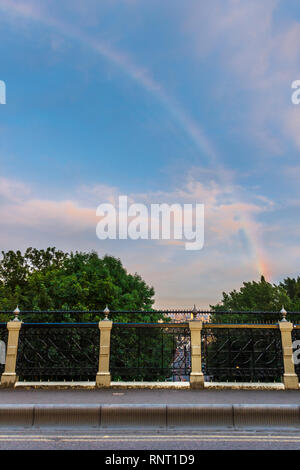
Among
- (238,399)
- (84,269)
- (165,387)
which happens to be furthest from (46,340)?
(84,269)

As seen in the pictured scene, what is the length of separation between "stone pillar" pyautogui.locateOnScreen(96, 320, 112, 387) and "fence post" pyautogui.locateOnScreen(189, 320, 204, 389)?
91.0 inches

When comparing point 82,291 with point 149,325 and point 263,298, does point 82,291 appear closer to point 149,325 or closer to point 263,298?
point 149,325

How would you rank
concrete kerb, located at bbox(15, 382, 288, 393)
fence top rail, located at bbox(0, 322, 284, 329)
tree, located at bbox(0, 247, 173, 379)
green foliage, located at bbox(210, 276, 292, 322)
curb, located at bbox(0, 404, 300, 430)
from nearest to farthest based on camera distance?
1. curb, located at bbox(0, 404, 300, 430)
2. concrete kerb, located at bbox(15, 382, 288, 393)
3. fence top rail, located at bbox(0, 322, 284, 329)
4. tree, located at bbox(0, 247, 173, 379)
5. green foliage, located at bbox(210, 276, 292, 322)

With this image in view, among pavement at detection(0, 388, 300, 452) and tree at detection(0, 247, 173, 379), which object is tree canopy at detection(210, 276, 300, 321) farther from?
pavement at detection(0, 388, 300, 452)

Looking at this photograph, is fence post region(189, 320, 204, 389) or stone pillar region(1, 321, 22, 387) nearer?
fence post region(189, 320, 204, 389)

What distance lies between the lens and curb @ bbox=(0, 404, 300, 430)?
6.27m

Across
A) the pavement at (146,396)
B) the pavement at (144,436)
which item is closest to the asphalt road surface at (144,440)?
the pavement at (144,436)

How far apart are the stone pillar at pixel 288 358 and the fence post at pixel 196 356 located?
2363 mm

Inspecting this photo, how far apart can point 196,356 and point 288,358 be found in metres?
2.62

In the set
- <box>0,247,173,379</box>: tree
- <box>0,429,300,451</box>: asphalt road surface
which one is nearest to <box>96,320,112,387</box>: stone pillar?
<box>0,429,300,451</box>: asphalt road surface
